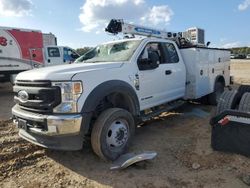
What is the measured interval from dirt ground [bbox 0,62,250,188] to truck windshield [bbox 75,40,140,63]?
1.63m

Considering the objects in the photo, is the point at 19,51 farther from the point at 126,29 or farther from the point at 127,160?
the point at 127,160

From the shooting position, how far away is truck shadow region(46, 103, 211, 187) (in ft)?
13.0

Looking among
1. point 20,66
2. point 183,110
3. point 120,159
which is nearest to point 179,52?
point 183,110

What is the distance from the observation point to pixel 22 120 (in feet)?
14.0

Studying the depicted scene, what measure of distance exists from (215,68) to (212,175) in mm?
4793

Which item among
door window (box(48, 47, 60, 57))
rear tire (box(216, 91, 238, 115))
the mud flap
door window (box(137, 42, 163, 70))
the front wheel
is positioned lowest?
the mud flap

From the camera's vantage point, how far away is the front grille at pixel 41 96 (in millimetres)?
3895

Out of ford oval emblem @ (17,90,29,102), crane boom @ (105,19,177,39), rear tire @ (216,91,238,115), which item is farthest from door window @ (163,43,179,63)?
ford oval emblem @ (17,90,29,102)

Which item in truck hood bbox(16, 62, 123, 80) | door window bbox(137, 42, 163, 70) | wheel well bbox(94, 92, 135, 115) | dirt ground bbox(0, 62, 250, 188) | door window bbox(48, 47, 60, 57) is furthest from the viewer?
door window bbox(48, 47, 60, 57)

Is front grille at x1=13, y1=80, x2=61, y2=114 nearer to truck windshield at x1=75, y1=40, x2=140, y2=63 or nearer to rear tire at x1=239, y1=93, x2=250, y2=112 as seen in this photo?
truck windshield at x1=75, y1=40, x2=140, y2=63

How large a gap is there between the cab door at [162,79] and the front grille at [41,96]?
175 cm

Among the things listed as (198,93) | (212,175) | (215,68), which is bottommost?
(212,175)

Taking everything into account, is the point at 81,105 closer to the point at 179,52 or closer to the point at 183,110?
the point at 179,52

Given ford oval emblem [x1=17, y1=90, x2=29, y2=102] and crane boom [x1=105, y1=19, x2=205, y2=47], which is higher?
crane boom [x1=105, y1=19, x2=205, y2=47]
